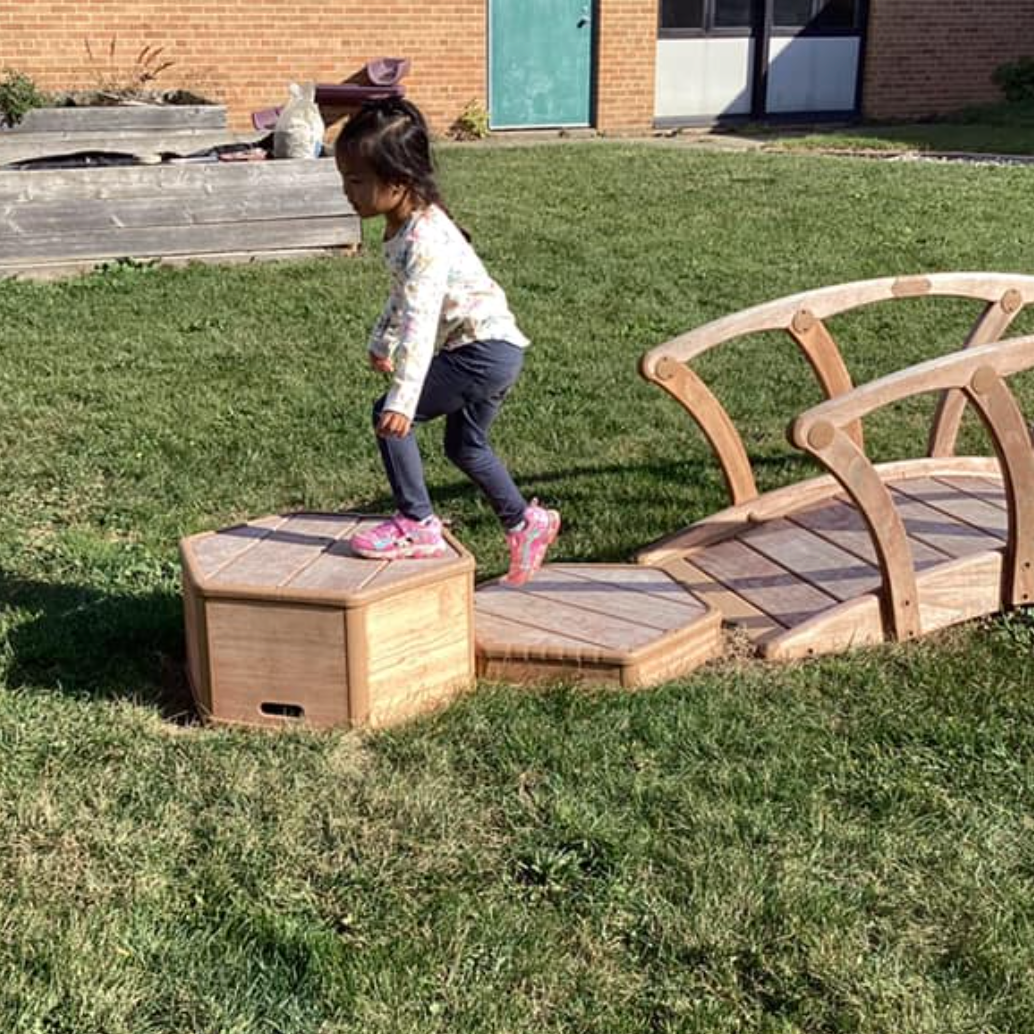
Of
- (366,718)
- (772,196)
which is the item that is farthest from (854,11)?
(366,718)

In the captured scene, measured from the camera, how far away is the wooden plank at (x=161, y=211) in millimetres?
8984

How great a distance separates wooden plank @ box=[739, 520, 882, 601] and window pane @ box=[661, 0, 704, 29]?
15.0 meters

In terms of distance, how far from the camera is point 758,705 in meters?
3.63

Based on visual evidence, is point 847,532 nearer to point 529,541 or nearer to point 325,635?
point 529,541

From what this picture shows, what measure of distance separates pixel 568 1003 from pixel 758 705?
128 cm

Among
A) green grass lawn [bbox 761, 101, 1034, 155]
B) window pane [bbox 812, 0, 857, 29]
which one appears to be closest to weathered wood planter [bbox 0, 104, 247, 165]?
green grass lawn [bbox 761, 101, 1034, 155]

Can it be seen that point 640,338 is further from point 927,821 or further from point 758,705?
point 927,821

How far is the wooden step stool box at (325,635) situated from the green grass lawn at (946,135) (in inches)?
530

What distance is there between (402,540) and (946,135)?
15.5 m

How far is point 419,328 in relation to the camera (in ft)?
11.7

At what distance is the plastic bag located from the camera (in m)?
9.66

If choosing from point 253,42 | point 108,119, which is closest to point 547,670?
point 108,119

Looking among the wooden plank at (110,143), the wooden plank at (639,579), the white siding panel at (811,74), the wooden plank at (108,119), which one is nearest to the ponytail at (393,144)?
the wooden plank at (639,579)

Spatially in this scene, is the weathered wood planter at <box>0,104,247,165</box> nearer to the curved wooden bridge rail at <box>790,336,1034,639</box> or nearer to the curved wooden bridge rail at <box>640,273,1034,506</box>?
the curved wooden bridge rail at <box>640,273,1034,506</box>
